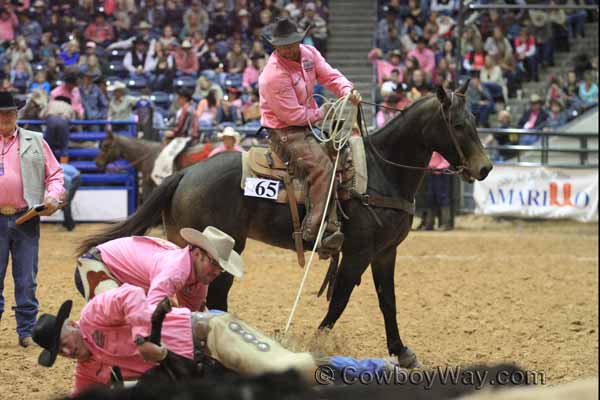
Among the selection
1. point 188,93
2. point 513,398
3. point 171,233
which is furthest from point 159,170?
point 513,398

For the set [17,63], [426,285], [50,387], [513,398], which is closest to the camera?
[513,398]

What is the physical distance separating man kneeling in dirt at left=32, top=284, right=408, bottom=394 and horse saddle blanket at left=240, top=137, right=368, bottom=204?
8.41 ft

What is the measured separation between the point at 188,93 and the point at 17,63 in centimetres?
541

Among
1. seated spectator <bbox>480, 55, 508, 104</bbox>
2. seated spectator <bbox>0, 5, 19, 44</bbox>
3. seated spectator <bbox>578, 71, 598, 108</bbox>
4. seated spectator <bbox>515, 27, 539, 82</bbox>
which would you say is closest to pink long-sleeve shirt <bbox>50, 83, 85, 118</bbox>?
seated spectator <bbox>0, 5, 19, 44</bbox>

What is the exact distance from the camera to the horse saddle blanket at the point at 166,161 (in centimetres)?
1571

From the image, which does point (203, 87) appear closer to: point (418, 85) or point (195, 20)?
point (195, 20)

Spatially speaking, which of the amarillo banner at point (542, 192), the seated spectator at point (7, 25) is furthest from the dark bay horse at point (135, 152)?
the seated spectator at point (7, 25)

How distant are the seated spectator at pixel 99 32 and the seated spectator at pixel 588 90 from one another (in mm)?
10387

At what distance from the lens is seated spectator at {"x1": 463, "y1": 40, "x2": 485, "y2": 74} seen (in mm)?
19688

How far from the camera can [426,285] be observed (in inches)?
441

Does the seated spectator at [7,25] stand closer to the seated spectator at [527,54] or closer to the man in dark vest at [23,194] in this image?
the seated spectator at [527,54]

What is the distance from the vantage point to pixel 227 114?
60.4ft

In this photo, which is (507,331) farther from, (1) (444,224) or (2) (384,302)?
(1) (444,224)

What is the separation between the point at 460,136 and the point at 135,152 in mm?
9639
